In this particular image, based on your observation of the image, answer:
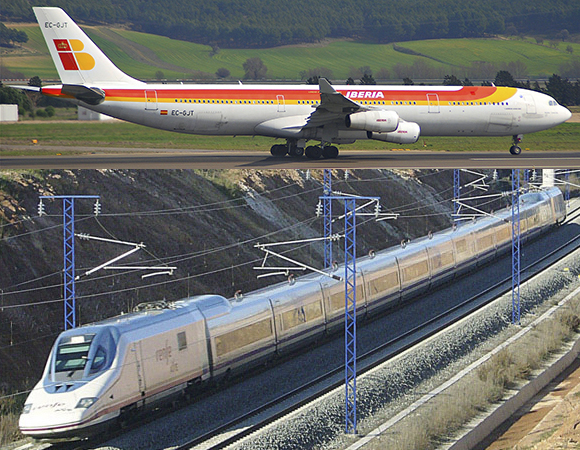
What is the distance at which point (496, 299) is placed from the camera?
36.4 meters

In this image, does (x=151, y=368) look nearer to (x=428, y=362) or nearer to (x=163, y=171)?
(x=428, y=362)

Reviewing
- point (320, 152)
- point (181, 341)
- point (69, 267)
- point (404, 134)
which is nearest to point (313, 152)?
point (320, 152)

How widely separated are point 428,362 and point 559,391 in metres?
4.33

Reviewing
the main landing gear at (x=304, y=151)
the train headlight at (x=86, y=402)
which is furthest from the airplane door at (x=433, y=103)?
the train headlight at (x=86, y=402)

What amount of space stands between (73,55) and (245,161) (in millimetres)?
9106

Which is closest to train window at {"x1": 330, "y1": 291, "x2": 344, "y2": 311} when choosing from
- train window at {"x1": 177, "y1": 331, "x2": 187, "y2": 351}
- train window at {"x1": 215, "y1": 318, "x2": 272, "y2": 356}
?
train window at {"x1": 215, "y1": 318, "x2": 272, "y2": 356}

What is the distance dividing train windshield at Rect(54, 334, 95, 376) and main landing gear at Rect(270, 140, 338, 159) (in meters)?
21.1

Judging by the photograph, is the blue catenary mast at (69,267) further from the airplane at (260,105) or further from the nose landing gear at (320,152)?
the nose landing gear at (320,152)

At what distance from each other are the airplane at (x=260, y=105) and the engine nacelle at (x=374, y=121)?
0.04 metres

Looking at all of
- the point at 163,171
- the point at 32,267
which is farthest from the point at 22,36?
the point at 32,267

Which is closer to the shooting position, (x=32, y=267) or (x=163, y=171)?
(x=32, y=267)

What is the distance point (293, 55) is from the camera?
17812cm

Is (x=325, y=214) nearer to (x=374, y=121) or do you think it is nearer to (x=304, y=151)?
(x=374, y=121)

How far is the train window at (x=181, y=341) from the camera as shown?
2155cm
